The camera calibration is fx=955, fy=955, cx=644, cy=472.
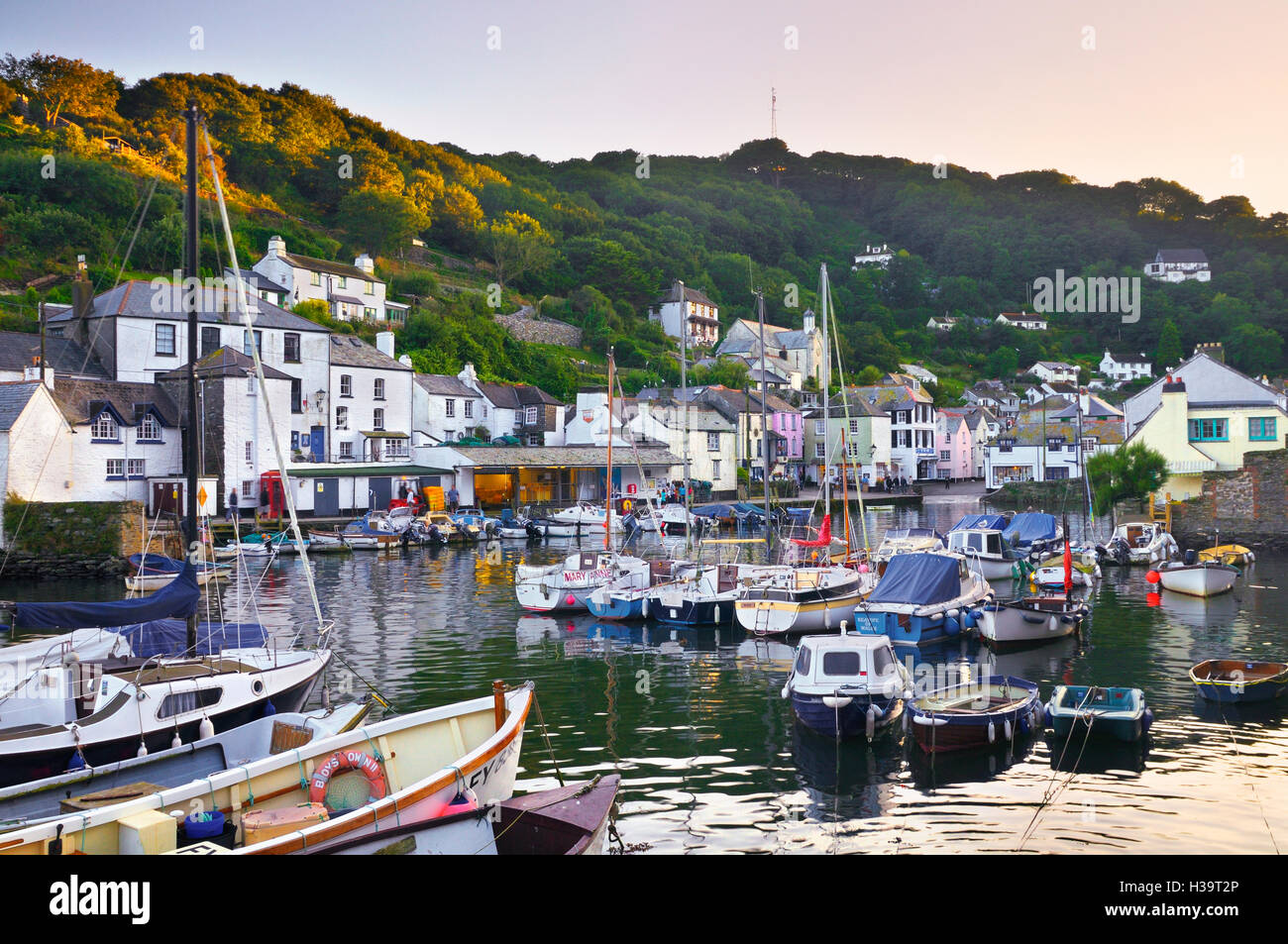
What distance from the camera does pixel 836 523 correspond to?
74.1 meters

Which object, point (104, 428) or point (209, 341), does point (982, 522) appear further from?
point (209, 341)

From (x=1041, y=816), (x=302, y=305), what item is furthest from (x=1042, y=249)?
(x=1041, y=816)

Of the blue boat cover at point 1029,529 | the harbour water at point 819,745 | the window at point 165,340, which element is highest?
the window at point 165,340

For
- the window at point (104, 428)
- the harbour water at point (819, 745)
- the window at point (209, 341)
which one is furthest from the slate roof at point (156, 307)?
the harbour water at point (819, 745)

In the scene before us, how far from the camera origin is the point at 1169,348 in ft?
518

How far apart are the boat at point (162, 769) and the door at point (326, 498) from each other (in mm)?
48831

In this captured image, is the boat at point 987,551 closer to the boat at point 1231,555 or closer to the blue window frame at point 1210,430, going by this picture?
the boat at point 1231,555

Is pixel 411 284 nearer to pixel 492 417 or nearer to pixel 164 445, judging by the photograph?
pixel 492 417

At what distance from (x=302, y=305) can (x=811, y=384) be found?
71.3 metres

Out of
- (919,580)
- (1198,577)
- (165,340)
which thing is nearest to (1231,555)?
(1198,577)

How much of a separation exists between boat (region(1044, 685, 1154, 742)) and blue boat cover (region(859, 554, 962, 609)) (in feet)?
32.5

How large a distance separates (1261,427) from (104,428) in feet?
237

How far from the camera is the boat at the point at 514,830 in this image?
10773mm

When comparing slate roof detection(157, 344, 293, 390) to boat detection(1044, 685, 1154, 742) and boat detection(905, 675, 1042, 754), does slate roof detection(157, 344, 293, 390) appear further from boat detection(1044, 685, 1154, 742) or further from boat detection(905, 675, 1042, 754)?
boat detection(1044, 685, 1154, 742)
